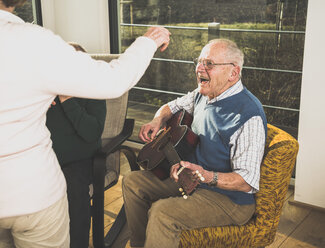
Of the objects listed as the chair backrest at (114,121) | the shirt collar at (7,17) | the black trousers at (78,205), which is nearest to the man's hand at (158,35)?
the shirt collar at (7,17)

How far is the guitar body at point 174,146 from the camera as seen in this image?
5.64 ft

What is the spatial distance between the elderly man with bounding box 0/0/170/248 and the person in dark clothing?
684 mm

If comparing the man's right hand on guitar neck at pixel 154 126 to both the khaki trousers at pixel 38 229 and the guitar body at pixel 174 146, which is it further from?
the khaki trousers at pixel 38 229

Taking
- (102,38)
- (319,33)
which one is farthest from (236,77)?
(102,38)

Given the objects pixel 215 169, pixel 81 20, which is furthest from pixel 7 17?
pixel 81 20

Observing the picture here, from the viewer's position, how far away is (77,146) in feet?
6.54

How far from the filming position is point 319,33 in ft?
7.45

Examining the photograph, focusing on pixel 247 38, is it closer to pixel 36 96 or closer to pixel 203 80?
pixel 203 80

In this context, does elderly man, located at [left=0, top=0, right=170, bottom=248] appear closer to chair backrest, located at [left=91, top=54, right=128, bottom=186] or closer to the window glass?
chair backrest, located at [left=91, top=54, right=128, bottom=186]

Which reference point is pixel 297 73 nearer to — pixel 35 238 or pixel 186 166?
→ pixel 186 166

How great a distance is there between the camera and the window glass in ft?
8.89

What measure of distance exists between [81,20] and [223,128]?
2343 millimetres

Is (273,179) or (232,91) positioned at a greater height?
(232,91)

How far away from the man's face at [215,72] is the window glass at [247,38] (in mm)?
1152
